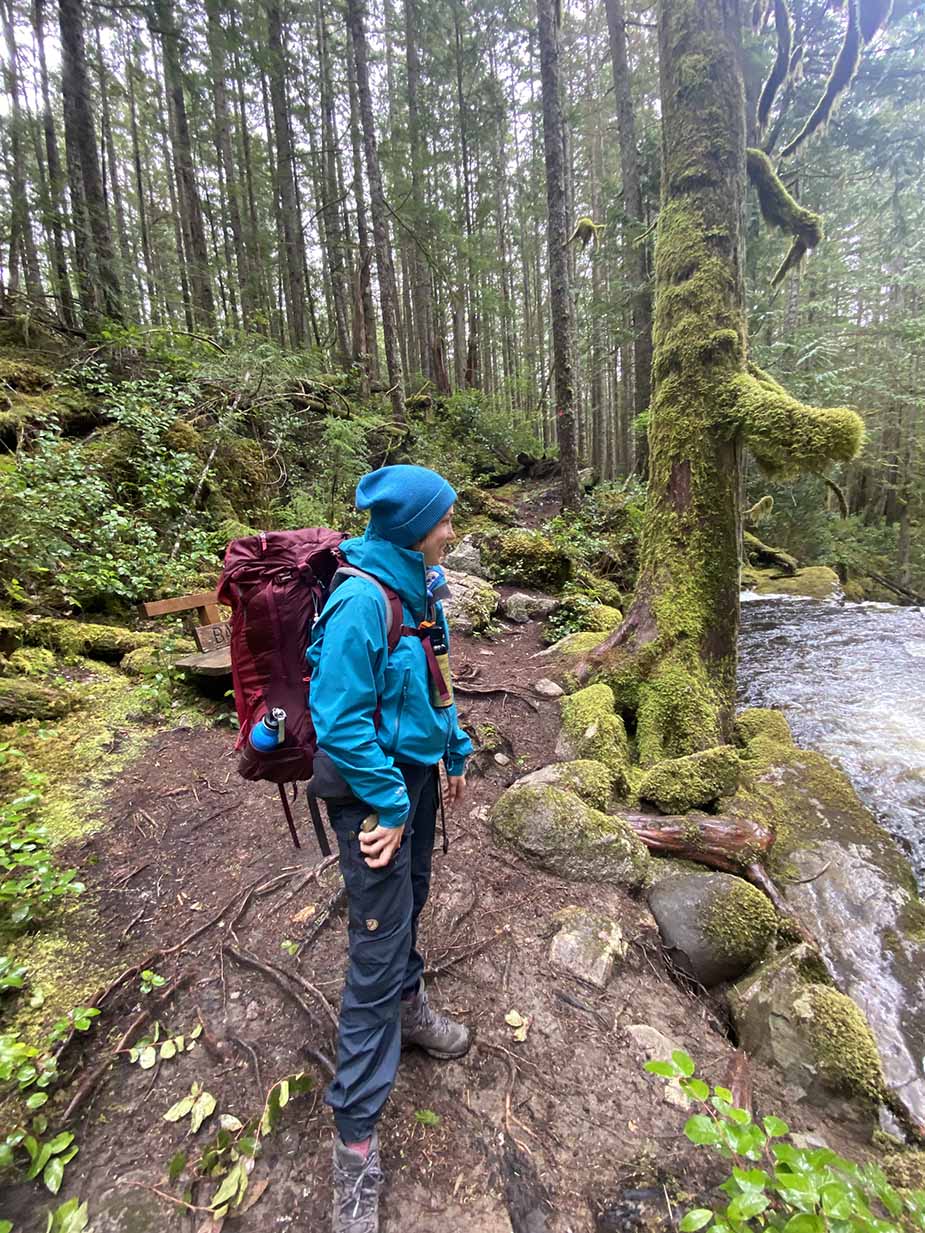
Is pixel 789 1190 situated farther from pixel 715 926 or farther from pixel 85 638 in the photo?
pixel 85 638

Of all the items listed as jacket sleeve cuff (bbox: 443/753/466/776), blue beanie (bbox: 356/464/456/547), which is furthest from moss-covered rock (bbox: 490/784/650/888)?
blue beanie (bbox: 356/464/456/547)

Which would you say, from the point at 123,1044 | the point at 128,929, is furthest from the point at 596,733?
the point at 123,1044

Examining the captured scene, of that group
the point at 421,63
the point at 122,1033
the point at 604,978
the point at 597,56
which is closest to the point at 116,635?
the point at 122,1033

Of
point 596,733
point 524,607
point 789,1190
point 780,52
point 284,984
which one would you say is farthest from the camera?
point 524,607

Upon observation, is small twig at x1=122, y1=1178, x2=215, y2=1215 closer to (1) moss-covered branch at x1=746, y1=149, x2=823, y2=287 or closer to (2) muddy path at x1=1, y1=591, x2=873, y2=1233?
(2) muddy path at x1=1, y1=591, x2=873, y2=1233

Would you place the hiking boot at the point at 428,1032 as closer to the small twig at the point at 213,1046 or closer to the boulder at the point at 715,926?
the small twig at the point at 213,1046

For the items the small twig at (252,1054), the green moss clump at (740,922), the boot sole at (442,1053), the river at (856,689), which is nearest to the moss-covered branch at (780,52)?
the river at (856,689)

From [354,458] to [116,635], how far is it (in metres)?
4.99

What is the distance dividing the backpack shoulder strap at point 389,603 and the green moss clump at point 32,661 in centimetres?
450

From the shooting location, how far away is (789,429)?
422cm

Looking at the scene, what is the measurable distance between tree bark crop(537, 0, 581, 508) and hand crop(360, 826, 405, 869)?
10.8 meters

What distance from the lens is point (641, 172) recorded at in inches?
522

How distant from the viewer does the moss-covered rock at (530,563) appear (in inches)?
385

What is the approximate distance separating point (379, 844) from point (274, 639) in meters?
0.83
